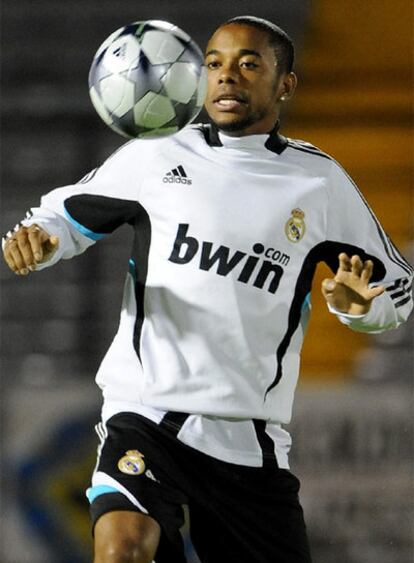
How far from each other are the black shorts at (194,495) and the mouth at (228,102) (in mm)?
886

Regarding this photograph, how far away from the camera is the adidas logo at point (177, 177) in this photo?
3461mm

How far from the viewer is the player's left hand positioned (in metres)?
3.34

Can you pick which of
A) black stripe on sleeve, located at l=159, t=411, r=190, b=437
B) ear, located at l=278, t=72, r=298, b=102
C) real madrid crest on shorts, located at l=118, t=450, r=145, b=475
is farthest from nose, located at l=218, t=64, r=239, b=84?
real madrid crest on shorts, located at l=118, t=450, r=145, b=475

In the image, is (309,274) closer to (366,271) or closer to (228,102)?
(366,271)

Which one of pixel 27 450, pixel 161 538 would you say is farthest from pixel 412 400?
pixel 161 538

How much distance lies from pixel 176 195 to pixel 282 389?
60cm

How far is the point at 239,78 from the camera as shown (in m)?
3.50

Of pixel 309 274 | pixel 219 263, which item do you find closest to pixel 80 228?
pixel 219 263

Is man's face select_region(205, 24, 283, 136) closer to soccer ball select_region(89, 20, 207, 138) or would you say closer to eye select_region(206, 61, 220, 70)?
eye select_region(206, 61, 220, 70)

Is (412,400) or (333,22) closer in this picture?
(412,400)

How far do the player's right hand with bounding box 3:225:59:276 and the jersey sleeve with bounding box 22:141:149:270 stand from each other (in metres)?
0.15

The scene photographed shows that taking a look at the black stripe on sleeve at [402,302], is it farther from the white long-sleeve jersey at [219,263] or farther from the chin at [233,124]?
the chin at [233,124]

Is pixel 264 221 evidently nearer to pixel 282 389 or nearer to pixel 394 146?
pixel 282 389

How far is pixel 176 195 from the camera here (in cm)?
343
